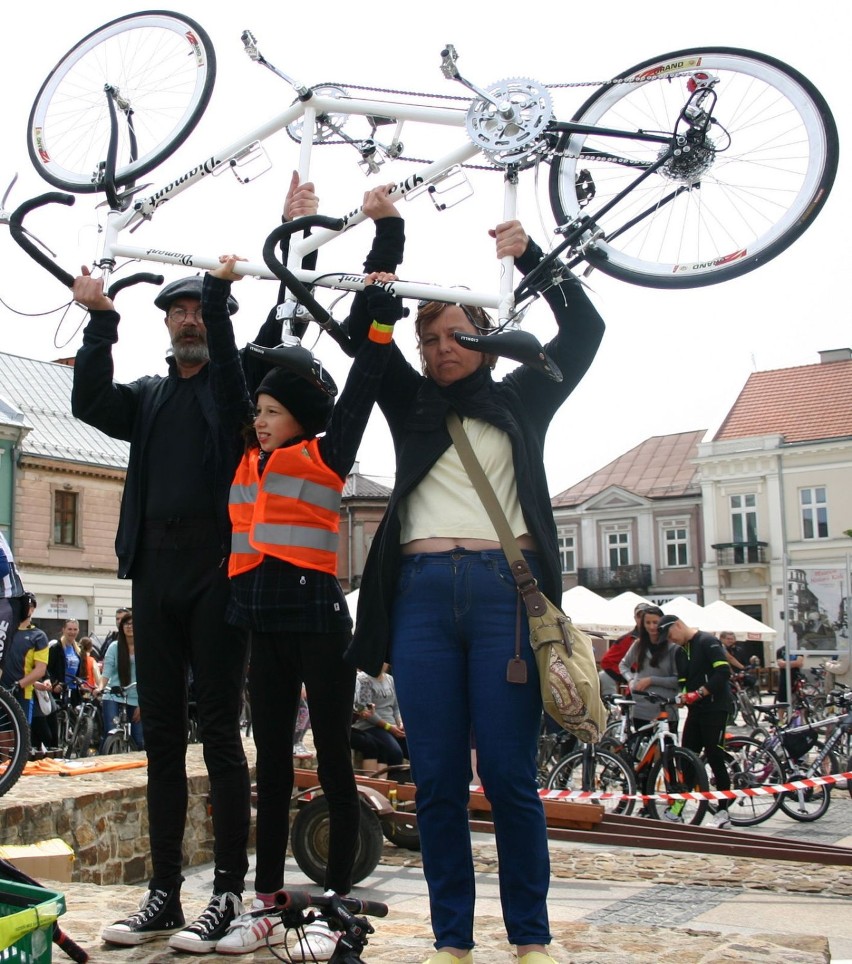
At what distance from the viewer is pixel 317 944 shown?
299 cm

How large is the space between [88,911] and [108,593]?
35.8 m

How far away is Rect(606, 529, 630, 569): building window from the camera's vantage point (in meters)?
53.7

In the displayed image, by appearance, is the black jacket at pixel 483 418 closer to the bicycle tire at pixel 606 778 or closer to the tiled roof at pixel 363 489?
the bicycle tire at pixel 606 778

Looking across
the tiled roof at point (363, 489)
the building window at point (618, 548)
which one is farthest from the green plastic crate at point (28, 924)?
the building window at point (618, 548)

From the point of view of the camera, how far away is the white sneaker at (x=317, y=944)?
2943 mm

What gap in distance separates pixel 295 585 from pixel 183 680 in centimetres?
58

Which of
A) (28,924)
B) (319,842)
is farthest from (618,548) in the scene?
(28,924)

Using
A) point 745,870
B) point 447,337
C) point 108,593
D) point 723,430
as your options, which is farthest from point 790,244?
point 723,430

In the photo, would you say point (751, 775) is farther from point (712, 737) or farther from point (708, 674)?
point (708, 674)

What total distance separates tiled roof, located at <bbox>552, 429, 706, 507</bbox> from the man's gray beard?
163 feet

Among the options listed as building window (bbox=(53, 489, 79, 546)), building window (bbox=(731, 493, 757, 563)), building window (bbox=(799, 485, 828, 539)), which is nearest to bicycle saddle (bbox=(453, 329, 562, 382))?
building window (bbox=(53, 489, 79, 546))

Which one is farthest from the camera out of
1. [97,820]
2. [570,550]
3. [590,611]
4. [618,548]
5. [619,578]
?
[570,550]

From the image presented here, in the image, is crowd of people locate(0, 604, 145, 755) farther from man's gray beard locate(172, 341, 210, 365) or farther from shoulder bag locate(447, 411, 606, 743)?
shoulder bag locate(447, 411, 606, 743)

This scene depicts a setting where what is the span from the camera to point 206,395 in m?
3.56
